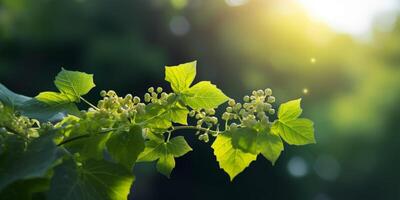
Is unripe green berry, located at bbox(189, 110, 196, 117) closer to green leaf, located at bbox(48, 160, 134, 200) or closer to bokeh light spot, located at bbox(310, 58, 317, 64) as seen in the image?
green leaf, located at bbox(48, 160, 134, 200)

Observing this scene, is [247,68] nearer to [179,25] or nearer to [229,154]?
[179,25]

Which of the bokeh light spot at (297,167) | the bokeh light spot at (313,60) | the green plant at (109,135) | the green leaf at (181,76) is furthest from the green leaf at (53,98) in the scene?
the bokeh light spot at (297,167)

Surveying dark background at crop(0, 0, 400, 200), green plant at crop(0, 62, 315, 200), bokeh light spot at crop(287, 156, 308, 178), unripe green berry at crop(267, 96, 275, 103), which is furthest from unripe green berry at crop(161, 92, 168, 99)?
bokeh light spot at crop(287, 156, 308, 178)

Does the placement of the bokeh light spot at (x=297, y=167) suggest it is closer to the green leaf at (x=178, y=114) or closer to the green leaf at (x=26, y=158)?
the green leaf at (x=178, y=114)

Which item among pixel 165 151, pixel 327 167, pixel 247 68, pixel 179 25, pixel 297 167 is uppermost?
pixel 165 151

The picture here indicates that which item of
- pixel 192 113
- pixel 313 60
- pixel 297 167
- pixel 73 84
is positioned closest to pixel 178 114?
pixel 192 113

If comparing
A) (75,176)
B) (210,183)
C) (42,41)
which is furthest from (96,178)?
(210,183)
